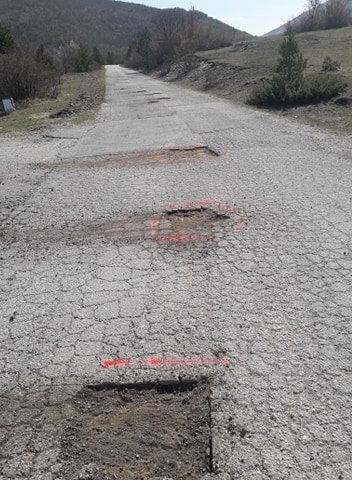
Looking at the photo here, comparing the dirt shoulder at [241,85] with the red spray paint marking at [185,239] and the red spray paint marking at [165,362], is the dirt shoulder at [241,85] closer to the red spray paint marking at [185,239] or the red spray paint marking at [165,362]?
the red spray paint marking at [185,239]

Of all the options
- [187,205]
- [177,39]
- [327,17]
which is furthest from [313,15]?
[187,205]

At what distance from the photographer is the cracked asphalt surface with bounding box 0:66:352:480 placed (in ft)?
7.76

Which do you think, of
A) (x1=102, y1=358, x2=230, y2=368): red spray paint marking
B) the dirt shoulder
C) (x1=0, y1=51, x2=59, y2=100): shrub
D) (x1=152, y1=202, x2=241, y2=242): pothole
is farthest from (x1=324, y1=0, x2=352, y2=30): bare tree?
(x1=102, y1=358, x2=230, y2=368): red spray paint marking

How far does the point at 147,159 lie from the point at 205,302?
550 centimetres

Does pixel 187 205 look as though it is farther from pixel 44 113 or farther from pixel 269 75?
pixel 269 75

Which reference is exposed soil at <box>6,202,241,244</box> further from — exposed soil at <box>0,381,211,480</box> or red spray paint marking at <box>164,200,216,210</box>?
exposed soil at <box>0,381,211,480</box>

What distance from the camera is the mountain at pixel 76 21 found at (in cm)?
9338

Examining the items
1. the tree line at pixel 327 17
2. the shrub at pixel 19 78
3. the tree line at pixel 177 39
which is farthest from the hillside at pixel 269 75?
the tree line at pixel 327 17

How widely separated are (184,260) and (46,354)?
1.78 metres

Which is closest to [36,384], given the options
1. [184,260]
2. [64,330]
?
[64,330]

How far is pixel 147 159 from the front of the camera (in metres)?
8.48

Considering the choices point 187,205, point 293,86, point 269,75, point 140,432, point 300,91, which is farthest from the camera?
point 269,75

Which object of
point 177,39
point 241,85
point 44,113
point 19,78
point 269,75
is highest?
point 177,39

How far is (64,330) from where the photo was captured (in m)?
3.35
